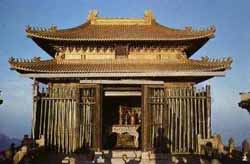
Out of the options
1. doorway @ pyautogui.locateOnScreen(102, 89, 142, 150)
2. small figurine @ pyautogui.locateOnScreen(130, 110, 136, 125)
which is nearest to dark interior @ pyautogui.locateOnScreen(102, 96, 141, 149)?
doorway @ pyautogui.locateOnScreen(102, 89, 142, 150)

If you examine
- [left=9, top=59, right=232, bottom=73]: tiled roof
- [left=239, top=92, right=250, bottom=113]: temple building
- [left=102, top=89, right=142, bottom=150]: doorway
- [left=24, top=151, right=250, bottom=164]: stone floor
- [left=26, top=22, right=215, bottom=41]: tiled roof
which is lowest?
[left=24, top=151, right=250, bottom=164]: stone floor

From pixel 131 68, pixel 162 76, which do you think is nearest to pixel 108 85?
pixel 131 68

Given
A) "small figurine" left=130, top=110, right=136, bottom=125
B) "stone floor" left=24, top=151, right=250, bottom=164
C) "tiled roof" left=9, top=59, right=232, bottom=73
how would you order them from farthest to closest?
"small figurine" left=130, top=110, right=136, bottom=125 → "tiled roof" left=9, top=59, right=232, bottom=73 → "stone floor" left=24, top=151, right=250, bottom=164

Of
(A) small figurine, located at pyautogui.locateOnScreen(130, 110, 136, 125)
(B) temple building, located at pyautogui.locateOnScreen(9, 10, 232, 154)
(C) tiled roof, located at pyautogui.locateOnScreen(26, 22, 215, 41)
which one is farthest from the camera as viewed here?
(A) small figurine, located at pyautogui.locateOnScreen(130, 110, 136, 125)

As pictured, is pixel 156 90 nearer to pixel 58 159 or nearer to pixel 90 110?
pixel 90 110

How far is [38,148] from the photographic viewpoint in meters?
20.7

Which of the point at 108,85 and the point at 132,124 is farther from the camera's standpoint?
the point at 132,124

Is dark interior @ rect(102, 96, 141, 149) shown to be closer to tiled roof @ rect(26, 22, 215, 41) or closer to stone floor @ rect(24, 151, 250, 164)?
tiled roof @ rect(26, 22, 215, 41)

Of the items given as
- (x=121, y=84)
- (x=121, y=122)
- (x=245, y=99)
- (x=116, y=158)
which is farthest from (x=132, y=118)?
(x=245, y=99)

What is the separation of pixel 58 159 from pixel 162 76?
23.1 ft

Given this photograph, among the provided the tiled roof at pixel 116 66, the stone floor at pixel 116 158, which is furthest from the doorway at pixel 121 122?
the stone floor at pixel 116 158

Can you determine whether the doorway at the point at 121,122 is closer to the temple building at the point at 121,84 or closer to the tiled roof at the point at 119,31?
the temple building at the point at 121,84

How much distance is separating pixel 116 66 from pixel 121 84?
1.27 m

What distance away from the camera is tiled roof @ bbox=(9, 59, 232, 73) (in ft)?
75.1
